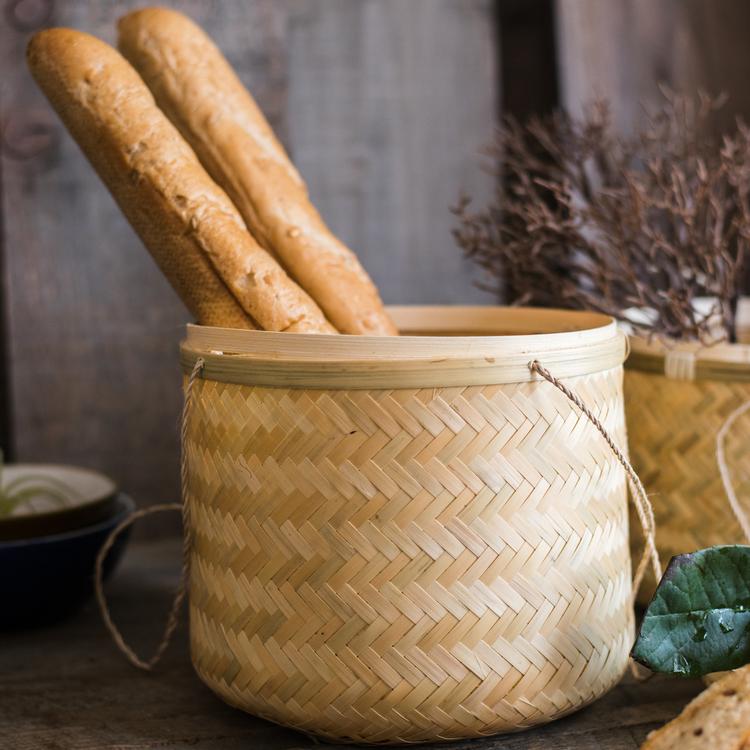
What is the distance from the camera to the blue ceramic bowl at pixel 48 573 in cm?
91

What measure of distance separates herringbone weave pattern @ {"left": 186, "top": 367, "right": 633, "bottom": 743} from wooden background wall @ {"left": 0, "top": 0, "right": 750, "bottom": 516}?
0.53 metres

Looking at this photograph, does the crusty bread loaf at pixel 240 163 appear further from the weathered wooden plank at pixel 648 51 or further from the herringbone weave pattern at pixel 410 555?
the weathered wooden plank at pixel 648 51

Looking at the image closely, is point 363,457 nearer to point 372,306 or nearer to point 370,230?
point 372,306

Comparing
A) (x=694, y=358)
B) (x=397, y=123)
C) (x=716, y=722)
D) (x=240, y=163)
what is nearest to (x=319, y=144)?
(x=397, y=123)

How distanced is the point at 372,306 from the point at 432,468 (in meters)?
0.23

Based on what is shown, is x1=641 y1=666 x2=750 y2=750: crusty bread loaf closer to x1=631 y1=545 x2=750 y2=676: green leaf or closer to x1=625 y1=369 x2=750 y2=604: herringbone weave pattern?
x1=631 y1=545 x2=750 y2=676: green leaf

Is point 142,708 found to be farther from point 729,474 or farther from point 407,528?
point 729,474

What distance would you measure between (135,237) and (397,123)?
0.37 m

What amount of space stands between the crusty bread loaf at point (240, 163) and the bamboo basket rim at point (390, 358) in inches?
5.7

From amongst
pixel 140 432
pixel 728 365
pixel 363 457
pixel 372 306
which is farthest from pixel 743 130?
pixel 140 432

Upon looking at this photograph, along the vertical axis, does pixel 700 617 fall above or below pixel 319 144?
below

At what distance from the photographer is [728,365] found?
865 millimetres

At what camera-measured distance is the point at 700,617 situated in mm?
711

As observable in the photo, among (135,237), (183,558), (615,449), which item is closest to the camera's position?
(615,449)
